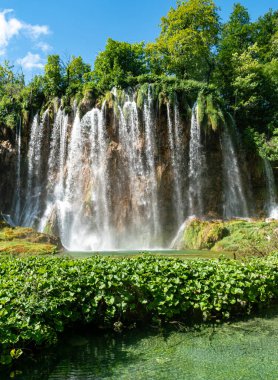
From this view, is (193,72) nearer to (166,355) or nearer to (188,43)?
(188,43)

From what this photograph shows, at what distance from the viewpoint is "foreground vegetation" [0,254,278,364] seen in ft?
17.7

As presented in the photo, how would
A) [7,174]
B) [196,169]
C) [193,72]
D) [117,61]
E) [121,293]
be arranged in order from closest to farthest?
1. [121,293]
2. [196,169]
3. [7,174]
4. [117,61]
5. [193,72]

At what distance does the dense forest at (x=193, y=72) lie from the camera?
29.4 m

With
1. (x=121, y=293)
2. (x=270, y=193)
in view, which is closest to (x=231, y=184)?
(x=270, y=193)

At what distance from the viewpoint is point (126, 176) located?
2692 cm

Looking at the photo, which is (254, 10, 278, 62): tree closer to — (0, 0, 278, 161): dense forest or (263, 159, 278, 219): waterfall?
(0, 0, 278, 161): dense forest

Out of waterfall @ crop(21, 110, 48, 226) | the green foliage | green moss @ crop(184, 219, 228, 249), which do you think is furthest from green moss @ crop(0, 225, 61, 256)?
the green foliage

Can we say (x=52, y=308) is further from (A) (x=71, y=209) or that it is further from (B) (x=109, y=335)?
(A) (x=71, y=209)

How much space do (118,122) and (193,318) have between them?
21.7 m

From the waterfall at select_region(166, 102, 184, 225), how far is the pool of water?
1985 cm

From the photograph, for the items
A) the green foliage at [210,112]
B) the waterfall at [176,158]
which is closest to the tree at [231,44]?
the green foliage at [210,112]

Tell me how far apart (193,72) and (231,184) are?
14082 millimetres

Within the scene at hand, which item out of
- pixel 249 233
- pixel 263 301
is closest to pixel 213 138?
pixel 249 233

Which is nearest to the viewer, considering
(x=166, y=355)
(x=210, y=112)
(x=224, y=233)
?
(x=166, y=355)
